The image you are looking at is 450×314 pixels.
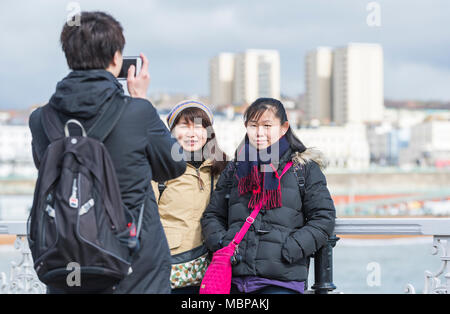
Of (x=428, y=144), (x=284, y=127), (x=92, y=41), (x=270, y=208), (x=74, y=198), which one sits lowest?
(x=428, y=144)

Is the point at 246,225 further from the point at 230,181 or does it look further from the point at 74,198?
the point at 74,198

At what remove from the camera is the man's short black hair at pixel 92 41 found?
145 centimetres

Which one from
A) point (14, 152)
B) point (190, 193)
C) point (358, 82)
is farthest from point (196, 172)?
point (358, 82)

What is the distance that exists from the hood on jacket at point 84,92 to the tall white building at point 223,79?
7247 centimetres

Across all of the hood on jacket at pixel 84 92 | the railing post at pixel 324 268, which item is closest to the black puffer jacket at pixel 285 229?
the railing post at pixel 324 268

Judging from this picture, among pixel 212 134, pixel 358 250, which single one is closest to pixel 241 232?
pixel 212 134

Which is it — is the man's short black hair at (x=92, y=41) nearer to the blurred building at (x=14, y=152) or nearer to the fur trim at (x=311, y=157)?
the fur trim at (x=311, y=157)

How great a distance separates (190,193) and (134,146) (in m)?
0.65

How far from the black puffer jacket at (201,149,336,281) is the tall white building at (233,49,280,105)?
226ft

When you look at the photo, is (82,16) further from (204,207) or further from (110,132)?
(204,207)

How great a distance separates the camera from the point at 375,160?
6575 centimetres

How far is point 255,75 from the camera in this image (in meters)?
72.2

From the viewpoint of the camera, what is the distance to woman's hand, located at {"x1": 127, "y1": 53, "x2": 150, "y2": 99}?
5.23 feet
